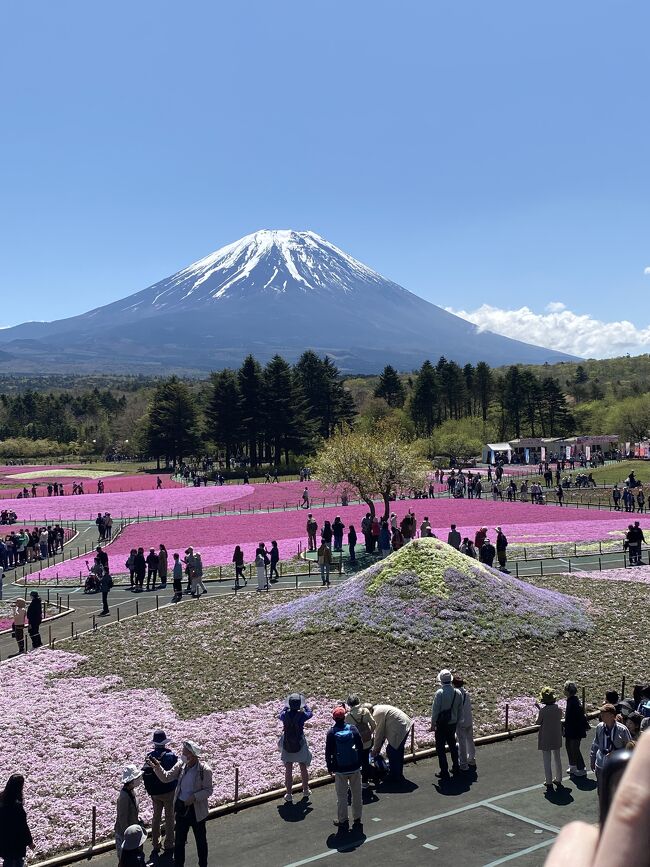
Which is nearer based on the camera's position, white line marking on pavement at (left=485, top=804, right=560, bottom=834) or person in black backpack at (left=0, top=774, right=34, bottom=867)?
person in black backpack at (left=0, top=774, right=34, bottom=867)

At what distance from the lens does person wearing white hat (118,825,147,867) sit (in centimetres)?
950

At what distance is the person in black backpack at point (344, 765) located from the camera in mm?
12041

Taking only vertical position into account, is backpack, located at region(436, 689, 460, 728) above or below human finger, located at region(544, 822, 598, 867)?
below

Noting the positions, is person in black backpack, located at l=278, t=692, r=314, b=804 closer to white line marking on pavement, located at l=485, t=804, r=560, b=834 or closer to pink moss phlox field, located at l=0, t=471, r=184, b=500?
white line marking on pavement, located at l=485, t=804, r=560, b=834

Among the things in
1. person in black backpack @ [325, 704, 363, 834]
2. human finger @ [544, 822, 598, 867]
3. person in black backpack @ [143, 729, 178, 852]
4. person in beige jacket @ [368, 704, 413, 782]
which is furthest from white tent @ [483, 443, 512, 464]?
human finger @ [544, 822, 598, 867]

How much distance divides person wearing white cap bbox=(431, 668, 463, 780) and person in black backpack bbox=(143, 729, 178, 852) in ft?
14.9

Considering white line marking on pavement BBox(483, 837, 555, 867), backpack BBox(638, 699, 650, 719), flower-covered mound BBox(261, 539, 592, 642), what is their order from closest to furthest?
1. white line marking on pavement BBox(483, 837, 555, 867)
2. backpack BBox(638, 699, 650, 719)
3. flower-covered mound BBox(261, 539, 592, 642)

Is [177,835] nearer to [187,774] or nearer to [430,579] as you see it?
[187,774]

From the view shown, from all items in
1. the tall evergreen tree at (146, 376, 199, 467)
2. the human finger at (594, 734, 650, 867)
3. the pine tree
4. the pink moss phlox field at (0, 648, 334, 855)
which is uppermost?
the pine tree

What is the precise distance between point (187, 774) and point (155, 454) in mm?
95288

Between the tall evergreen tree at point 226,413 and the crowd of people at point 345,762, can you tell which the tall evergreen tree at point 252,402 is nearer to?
the tall evergreen tree at point 226,413

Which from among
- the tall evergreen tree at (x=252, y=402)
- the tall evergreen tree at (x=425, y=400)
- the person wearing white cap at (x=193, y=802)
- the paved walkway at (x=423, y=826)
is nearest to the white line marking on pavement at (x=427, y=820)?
the paved walkway at (x=423, y=826)

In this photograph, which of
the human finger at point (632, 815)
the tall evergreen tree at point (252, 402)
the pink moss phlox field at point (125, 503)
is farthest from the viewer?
the tall evergreen tree at point (252, 402)

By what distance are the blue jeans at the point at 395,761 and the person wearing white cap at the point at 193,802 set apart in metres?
3.90
